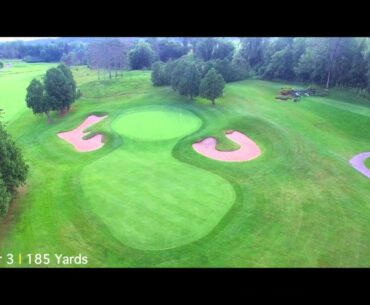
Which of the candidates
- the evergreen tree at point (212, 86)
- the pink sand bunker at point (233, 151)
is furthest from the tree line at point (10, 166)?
the evergreen tree at point (212, 86)

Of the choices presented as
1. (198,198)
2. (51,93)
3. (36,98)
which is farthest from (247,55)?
(198,198)

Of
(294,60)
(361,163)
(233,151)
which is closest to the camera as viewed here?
(361,163)

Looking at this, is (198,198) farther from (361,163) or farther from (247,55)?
(247,55)

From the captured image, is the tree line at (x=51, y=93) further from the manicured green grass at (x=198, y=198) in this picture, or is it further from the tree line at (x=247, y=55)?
the tree line at (x=247, y=55)

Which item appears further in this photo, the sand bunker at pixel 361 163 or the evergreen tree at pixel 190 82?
the evergreen tree at pixel 190 82
